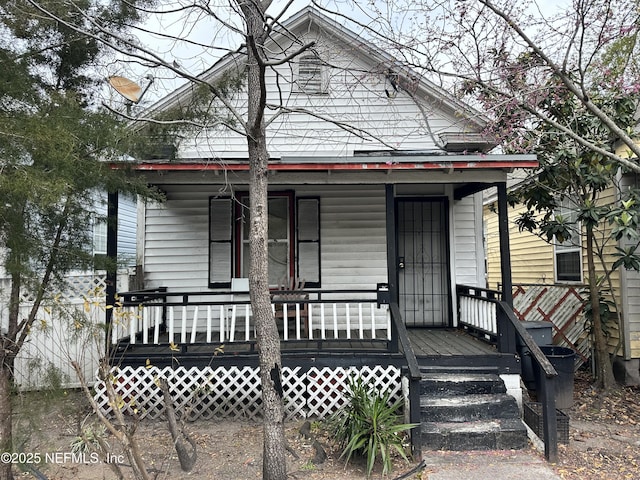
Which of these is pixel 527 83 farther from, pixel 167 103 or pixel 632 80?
pixel 167 103

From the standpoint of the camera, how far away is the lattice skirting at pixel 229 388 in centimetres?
519

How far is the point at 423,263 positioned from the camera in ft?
24.9

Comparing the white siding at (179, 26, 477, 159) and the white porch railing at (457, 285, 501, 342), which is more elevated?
the white siding at (179, 26, 477, 159)

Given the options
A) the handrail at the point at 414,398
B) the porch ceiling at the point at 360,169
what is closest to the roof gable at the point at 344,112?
the porch ceiling at the point at 360,169

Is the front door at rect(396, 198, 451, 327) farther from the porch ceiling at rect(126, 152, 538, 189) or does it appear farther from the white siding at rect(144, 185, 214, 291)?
the white siding at rect(144, 185, 214, 291)

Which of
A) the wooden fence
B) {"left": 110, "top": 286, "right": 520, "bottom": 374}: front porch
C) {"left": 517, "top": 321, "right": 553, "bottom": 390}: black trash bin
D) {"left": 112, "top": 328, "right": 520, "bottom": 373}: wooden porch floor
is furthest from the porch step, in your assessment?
the wooden fence

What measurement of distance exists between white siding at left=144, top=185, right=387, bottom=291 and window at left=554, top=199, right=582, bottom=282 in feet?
13.6

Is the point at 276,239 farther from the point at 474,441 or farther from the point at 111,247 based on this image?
A: the point at 474,441

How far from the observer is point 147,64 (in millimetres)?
3820

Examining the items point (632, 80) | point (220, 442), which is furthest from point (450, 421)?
point (632, 80)

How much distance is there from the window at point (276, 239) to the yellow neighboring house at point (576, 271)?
3.55 m

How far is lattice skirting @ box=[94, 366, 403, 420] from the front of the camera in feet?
17.0

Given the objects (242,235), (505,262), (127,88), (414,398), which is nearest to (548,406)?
(414,398)

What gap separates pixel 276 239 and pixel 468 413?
410cm
